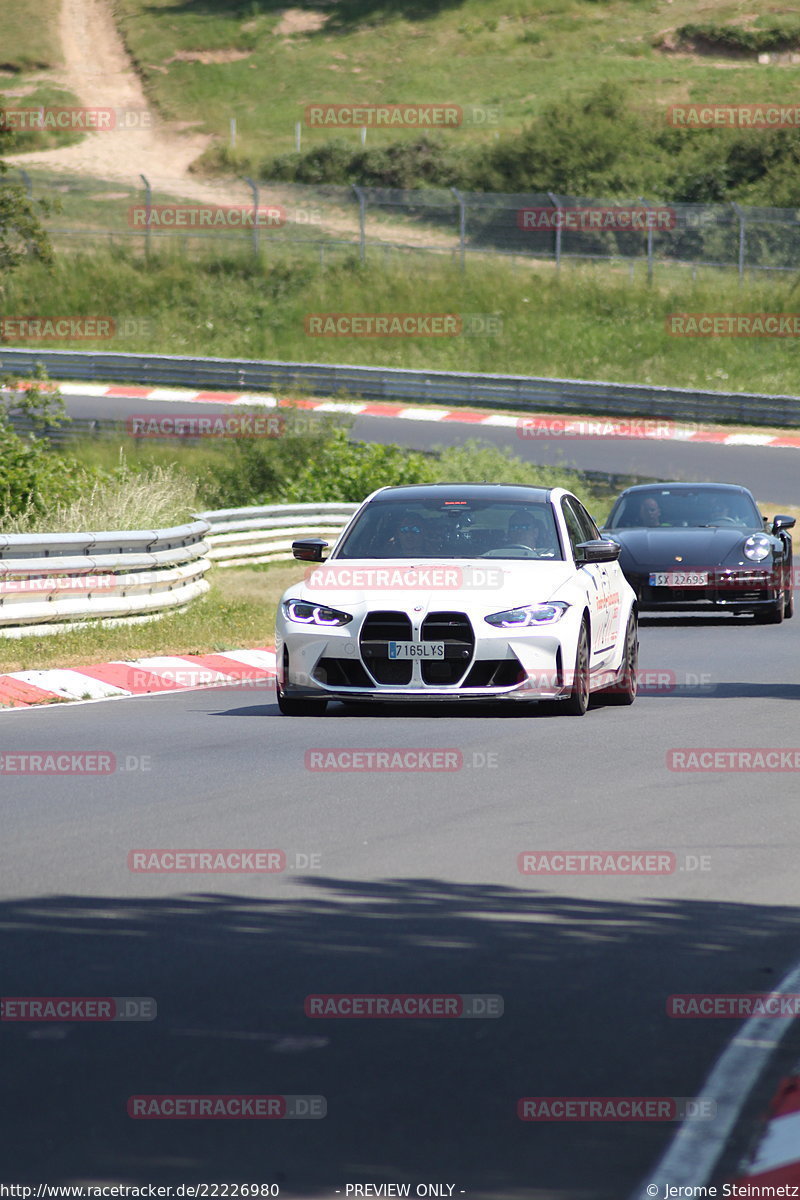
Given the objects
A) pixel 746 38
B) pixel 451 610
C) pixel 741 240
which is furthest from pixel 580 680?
pixel 746 38

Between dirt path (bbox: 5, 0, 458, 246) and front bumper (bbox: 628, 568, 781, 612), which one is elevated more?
front bumper (bbox: 628, 568, 781, 612)

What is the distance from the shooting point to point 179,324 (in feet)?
169

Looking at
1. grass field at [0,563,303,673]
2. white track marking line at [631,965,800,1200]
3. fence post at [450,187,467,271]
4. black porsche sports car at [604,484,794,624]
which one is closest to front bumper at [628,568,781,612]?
black porsche sports car at [604,484,794,624]

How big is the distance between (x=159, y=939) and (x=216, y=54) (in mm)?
86527

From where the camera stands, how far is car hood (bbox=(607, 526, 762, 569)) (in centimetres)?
1934

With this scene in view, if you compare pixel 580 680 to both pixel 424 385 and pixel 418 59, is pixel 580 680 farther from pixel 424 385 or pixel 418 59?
pixel 418 59

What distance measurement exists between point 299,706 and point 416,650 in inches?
42.6

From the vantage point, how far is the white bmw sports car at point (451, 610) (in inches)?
466

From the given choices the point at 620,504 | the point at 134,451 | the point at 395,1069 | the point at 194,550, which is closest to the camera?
the point at 395,1069

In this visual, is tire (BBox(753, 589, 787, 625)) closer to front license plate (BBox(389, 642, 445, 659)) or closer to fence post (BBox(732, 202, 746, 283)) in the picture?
front license plate (BBox(389, 642, 445, 659))

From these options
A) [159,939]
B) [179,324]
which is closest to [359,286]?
[179,324]

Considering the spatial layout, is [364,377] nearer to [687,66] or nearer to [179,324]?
[179,324]

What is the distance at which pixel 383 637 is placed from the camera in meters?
11.8

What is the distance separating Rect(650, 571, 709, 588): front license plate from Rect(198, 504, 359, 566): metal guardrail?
24.9 feet
